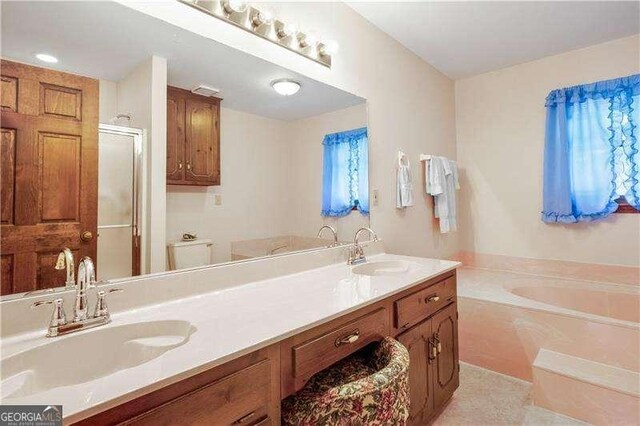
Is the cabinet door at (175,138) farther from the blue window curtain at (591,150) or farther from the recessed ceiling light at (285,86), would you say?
the blue window curtain at (591,150)

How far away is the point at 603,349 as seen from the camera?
181 centimetres

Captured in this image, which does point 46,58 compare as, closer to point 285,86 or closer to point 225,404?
point 285,86

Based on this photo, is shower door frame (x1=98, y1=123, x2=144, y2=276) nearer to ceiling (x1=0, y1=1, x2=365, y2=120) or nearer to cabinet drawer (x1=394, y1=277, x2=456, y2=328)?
ceiling (x1=0, y1=1, x2=365, y2=120)

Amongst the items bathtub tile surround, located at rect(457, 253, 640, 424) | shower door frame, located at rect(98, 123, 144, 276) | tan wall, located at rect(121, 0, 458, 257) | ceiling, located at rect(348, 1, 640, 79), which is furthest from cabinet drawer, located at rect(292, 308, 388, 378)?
ceiling, located at rect(348, 1, 640, 79)

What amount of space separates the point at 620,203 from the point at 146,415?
→ 3.23 m

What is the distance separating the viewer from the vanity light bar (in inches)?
51.1

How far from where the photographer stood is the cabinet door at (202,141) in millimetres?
1258

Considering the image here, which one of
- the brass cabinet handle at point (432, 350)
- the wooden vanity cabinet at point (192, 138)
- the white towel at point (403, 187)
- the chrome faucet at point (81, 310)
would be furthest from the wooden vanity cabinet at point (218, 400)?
the white towel at point (403, 187)

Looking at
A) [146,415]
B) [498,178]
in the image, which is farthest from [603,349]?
[146,415]

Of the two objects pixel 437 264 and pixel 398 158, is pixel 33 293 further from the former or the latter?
pixel 398 158

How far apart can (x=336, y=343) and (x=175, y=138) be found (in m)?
0.98

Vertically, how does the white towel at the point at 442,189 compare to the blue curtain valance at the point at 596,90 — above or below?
below

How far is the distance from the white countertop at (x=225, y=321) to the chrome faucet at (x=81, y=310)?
0.03m

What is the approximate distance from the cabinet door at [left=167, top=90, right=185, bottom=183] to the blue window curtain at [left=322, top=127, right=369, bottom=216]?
2.69ft
